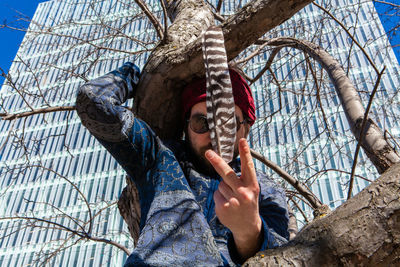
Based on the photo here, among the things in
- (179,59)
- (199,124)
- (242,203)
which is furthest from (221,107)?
(179,59)

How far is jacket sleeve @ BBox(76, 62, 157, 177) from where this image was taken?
1.64 m

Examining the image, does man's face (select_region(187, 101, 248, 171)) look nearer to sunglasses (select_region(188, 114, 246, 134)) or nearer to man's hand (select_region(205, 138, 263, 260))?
sunglasses (select_region(188, 114, 246, 134))

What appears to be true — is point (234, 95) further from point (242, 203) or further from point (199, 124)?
point (242, 203)

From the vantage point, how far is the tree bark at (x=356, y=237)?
87 cm

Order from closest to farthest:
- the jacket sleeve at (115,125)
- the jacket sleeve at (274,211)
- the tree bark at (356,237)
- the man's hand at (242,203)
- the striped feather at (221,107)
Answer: the tree bark at (356,237) < the man's hand at (242,203) < the striped feather at (221,107) < the jacket sleeve at (115,125) < the jacket sleeve at (274,211)

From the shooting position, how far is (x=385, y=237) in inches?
34.4

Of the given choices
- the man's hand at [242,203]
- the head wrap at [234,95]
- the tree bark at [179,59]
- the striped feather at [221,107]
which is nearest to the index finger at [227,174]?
the man's hand at [242,203]

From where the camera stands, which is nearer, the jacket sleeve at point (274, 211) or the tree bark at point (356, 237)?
the tree bark at point (356, 237)

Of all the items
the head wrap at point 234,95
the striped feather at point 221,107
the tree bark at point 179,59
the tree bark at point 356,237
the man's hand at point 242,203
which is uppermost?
the tree bark at point 179,59

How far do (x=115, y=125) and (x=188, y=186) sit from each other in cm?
47

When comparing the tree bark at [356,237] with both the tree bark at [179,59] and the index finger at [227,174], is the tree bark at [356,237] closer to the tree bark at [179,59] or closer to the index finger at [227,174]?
the index finger at [227,174]

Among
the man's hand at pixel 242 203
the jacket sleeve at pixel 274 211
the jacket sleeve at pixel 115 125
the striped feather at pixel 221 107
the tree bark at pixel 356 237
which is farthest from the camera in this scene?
the jacket sleeve at pixel 274 211

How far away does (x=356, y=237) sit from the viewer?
88 cm

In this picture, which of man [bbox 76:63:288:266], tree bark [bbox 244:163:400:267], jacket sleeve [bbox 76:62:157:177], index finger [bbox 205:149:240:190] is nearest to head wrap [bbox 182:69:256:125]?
man [bbox 76:63:288:266]
